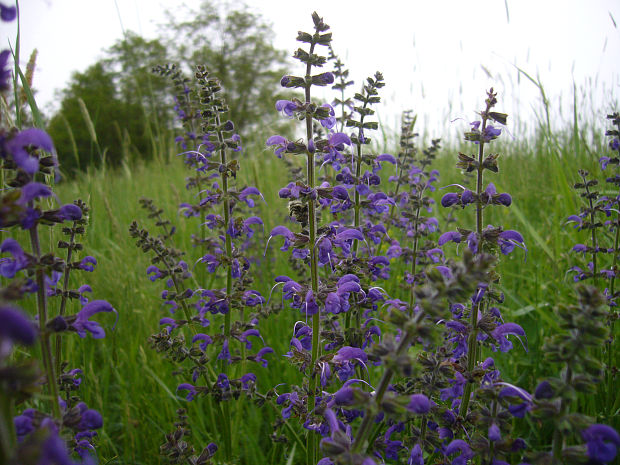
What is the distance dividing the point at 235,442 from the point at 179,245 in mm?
3089

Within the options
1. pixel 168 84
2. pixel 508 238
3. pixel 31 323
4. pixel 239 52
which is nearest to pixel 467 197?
pixel 508 238

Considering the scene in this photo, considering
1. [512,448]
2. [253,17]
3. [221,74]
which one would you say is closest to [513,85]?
[512,448]

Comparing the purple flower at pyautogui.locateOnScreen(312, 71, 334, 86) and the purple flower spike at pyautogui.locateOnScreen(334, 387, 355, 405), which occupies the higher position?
the purple flower at pyautogui.locateOnScreen(312, 71, 334, 86)

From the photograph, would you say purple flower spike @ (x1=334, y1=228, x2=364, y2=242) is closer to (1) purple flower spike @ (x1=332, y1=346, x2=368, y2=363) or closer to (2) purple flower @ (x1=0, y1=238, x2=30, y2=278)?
(1) purple flower spike @ (x1=332, y1=346, x2=368, y2=363)

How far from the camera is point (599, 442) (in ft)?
3.90

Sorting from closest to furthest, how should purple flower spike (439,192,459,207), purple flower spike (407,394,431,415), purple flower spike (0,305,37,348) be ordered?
purple flower spike (0,305,37,348) < purple flower spike (407,394,431,415) < purple flower spike (439,192,459,207)

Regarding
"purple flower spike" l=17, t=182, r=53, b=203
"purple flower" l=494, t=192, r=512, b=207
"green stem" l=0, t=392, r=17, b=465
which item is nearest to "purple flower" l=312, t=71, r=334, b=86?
"purple flower" l=494, t=192, r=512, b=207

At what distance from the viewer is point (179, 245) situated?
17.0 feet

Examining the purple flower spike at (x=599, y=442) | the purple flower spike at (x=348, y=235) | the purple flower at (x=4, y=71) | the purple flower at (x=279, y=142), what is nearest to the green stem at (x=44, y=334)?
the purple flower at (x=4, y=71)

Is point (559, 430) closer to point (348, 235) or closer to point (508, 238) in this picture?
point (508, 238)

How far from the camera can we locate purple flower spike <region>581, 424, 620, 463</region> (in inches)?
45.8

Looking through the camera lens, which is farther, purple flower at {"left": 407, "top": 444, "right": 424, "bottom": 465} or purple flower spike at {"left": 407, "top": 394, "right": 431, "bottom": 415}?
purple flower at {"left": 407, "top": 444, "right": 424, "bottom": 465}

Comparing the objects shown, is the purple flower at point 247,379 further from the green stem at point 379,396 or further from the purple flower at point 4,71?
the purple flower at point 4,71

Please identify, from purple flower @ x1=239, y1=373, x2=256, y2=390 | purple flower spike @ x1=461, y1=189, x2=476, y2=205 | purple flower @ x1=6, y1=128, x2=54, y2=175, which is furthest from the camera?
purple flower @ x1=239, y1=373, x2=256, y2=390
